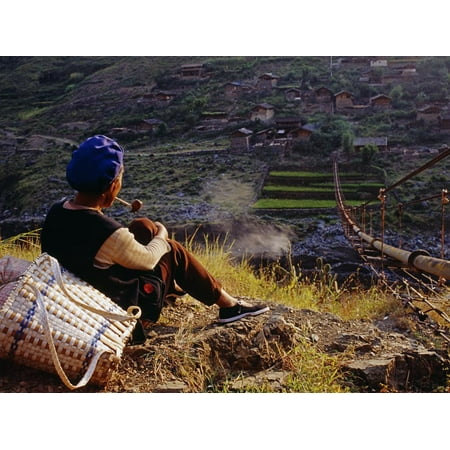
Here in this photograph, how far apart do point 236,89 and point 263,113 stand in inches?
8.7

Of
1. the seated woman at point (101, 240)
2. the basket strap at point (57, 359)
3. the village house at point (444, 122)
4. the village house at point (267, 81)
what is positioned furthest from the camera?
the village house at point (267, 81)

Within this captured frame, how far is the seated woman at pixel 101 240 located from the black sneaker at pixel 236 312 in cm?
42

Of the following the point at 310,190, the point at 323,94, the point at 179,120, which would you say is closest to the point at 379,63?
the point at 323,94

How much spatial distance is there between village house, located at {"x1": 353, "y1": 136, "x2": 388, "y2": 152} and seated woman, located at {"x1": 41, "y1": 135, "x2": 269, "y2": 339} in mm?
1543

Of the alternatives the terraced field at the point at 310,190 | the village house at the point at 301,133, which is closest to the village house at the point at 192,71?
the village house at the point at 301,133

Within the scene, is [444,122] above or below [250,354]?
above

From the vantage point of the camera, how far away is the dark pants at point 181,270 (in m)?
2.90

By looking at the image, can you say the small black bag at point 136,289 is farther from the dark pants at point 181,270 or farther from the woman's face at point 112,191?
the woman's face at point 112,191

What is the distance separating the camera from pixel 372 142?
376 centimetres

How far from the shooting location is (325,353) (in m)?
3.16

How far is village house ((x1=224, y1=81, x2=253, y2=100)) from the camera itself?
3746mm

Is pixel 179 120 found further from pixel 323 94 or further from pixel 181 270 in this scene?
pixel 181 270

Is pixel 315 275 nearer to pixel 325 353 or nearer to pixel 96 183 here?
pixel 325 353

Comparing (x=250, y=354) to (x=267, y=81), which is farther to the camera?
(x=267, y=81)
